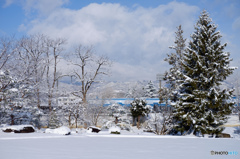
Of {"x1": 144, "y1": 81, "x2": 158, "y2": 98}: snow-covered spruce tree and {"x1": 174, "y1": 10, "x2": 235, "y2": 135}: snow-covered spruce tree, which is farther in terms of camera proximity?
{"x1": 144, "y1": 81, "x2": 158, "y2": 98}: snow-covered spruce tree

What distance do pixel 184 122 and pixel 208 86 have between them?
3649mm

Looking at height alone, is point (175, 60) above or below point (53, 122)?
above

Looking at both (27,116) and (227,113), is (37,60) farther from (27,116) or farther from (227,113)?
(227,113)

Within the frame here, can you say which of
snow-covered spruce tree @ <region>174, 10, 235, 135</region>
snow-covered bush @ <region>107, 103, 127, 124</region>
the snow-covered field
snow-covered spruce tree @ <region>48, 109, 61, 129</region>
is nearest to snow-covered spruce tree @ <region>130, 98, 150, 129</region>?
snow-covered bush @ <region>107, 103, 127, 124</region>

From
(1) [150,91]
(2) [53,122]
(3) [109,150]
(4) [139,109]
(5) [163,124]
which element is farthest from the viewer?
(1) [150,91]

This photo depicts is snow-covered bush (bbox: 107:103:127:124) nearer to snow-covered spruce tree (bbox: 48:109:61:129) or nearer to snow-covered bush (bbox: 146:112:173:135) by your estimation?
snow-covered bush (bbox: 146:112:173:135)

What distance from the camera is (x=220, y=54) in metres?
15.6

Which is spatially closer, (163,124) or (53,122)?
(163,124)

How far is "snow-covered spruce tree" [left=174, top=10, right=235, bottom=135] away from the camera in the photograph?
14.7 m

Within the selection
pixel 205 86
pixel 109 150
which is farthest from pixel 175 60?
pixel 109 150

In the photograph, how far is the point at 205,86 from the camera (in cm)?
1555

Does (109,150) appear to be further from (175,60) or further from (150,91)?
(150,91)

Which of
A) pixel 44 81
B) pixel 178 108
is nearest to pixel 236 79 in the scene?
pixel 178 108

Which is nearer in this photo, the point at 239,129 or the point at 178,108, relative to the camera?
the point at 178,108
